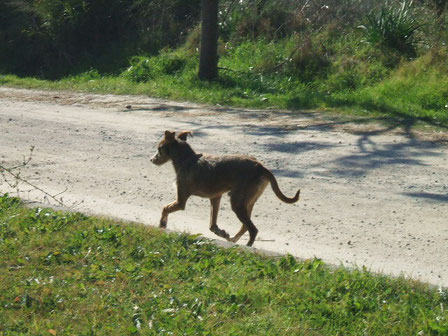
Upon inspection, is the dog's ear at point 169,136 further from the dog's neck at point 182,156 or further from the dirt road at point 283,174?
the dirt road at point 283,174

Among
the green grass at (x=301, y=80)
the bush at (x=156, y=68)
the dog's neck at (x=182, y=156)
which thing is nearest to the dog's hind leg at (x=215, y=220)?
the dog's neck at (x=182, y=156)

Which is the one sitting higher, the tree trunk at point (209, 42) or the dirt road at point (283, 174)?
the tree trunk at point (209, 42)

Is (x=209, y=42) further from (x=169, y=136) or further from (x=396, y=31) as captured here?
(x=169, y=136)

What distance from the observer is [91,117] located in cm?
1418

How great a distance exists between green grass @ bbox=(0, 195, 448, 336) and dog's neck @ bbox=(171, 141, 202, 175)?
4.47 ft

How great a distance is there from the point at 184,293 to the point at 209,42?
12.3 m

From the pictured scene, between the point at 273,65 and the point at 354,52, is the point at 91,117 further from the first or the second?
the point at 354,52

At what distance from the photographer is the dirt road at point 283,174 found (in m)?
7.67

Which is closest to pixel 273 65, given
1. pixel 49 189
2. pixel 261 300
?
pixel 49 189

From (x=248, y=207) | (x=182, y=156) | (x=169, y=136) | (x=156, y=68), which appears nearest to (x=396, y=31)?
(x=156, y=68)

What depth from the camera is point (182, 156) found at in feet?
27.3

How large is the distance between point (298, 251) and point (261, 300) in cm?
184

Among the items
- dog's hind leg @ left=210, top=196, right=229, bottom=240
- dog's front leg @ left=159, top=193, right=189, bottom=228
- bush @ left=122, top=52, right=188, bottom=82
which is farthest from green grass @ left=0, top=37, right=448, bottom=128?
dog's front leg @ left=159, top=193, right=189, bottom=228

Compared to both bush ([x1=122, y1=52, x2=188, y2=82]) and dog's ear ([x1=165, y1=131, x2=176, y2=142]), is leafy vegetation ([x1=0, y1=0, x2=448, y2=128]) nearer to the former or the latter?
bush ([x1=122, y1=52, x2=188, y2=82])
